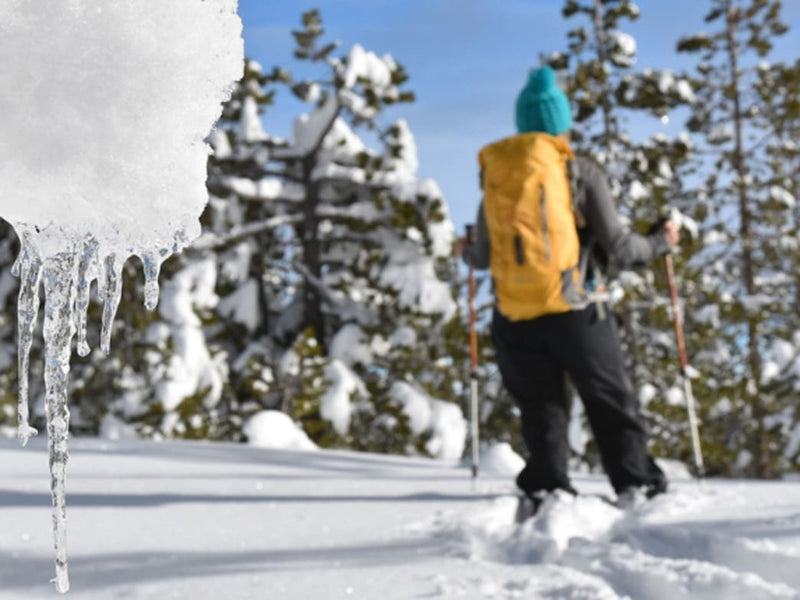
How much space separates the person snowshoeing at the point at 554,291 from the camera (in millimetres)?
3619

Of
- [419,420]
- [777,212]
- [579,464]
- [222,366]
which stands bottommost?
[579,464]

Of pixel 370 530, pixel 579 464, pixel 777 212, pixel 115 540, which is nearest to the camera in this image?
pixel 115 540

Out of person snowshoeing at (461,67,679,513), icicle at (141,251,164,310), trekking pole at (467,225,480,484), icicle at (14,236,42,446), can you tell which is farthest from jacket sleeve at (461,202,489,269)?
icicle at (14,236,42,446)

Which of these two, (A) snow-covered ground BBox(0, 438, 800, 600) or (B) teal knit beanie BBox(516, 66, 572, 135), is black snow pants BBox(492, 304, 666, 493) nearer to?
(A) snow-covered ground BBox(0, 438, 800, 600)

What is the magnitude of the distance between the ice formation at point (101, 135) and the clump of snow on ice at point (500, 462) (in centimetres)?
461

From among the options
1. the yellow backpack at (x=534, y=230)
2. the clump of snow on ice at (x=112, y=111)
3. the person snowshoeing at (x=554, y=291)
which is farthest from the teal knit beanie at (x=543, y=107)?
the clump of snow on ice at (x=112, y=111)

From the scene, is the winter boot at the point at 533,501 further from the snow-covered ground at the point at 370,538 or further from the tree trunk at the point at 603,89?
the tree trunk at the point at 603,89

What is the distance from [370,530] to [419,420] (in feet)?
23.2

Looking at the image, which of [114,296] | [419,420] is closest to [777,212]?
[419,420]

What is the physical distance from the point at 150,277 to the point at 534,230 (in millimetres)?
2613

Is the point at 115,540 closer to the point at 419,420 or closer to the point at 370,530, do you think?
the point at 370,530

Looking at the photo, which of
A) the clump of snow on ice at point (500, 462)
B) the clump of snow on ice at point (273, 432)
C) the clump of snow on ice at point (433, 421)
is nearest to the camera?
the clump of snow on ice at point (500, 462)

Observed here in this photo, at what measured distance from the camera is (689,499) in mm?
3742

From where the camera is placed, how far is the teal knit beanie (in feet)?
13.0
